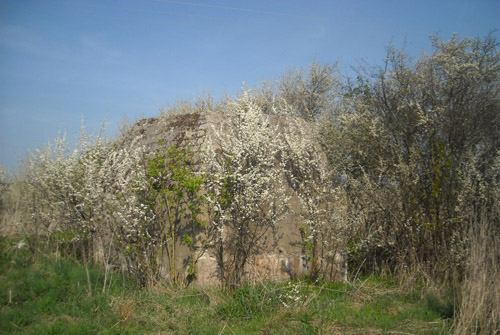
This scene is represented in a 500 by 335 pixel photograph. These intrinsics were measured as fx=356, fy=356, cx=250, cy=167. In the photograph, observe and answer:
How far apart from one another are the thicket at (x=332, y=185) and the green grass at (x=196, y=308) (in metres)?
0.54

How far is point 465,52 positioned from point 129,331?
7.61 meters

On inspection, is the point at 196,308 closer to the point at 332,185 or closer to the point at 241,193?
the point at 241,193

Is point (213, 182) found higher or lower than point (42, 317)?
higher

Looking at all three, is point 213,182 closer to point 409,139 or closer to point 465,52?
point 409,139

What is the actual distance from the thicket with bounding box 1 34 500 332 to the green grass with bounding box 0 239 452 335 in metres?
0.54

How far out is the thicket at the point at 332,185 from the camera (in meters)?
5.28

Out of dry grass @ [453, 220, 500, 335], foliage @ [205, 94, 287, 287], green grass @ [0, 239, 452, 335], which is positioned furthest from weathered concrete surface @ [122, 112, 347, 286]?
dry grass @ [453, 220, 500, 335]

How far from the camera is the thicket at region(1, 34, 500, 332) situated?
208 inches

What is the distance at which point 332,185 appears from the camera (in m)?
6.44

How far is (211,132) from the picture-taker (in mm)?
5801

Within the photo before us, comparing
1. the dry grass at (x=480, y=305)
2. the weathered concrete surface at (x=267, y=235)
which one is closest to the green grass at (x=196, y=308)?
the dry grass at (x=480, y=305)

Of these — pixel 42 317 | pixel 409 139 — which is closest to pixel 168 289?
pixel 42 317

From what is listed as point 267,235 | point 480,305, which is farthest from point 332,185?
point 480,305

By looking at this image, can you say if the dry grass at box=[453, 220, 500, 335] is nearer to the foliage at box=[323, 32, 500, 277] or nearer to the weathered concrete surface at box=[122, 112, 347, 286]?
the foliage at box=[323, 32, 500, 277]
